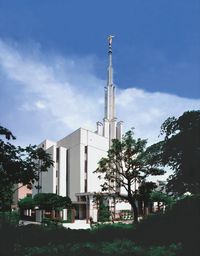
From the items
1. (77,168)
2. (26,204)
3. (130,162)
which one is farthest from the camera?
(77,168)

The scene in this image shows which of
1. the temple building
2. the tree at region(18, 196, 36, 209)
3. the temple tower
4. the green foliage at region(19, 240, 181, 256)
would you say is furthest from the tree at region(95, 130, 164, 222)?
the temple tower

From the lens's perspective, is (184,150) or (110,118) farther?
(110,118)

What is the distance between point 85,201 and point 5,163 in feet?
163

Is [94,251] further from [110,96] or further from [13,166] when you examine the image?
[110,96]

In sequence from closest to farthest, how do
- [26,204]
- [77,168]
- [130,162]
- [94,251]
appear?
[94,251], [130,162], [26,204], [77,168]

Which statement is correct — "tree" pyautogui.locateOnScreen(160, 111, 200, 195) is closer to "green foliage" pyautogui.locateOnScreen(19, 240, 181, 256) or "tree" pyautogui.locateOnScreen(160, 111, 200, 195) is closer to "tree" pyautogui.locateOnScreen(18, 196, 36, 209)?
"green foliage" pyautogui.locateOnScreen(19, 240, 181, 256)

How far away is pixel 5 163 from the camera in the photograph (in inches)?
376

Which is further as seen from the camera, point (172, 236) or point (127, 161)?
point (127, 161)

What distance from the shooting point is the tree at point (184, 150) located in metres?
19.2

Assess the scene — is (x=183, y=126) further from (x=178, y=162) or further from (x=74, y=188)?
(x=74, y=188)

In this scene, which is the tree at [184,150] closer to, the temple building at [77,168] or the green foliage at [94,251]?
the green foliage at [94,251]

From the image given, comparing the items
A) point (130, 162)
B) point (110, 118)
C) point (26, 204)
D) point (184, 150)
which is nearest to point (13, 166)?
point (184, 150)

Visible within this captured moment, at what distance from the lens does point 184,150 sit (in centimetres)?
1969

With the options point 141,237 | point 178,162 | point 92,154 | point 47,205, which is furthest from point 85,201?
point 141,237
